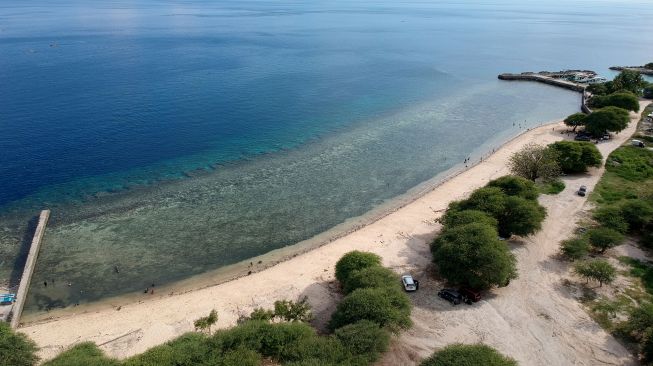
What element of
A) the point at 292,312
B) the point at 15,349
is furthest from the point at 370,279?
the point at 15,349

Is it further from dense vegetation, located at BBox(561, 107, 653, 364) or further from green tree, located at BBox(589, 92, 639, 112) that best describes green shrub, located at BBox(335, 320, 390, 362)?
green tree, located at BBox(589, 92, 639, 112)

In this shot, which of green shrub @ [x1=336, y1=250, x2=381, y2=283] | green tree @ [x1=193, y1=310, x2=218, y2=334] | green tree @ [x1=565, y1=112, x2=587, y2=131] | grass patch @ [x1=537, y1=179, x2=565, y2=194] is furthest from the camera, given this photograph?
green tree @ [x1=565, y1=112, x2=587, y2=131]

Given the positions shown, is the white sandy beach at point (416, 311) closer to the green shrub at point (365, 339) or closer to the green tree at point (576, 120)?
the green shrub at point (365, 339)

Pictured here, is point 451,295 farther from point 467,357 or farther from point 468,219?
point 467,357

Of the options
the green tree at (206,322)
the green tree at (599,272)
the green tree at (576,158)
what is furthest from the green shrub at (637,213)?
the green tree at (206,322)

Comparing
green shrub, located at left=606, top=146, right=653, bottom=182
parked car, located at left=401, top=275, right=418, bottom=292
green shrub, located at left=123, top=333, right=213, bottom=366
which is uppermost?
green shrub, located at left=123, top=333, right=213, bottom=366

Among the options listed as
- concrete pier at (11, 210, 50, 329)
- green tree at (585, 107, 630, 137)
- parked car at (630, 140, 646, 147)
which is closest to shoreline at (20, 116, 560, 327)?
concrete pier at (11, 210, 50, 329)
